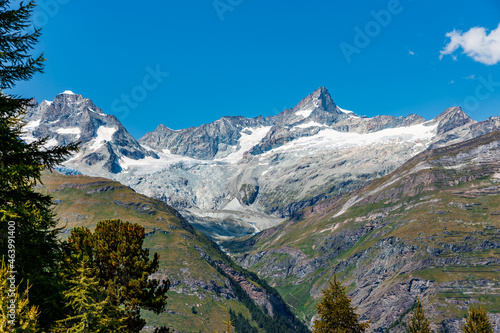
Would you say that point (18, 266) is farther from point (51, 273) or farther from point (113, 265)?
point (113, 265)

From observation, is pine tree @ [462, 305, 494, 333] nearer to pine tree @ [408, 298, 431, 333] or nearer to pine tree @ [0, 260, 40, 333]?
pine tree @ [408, 298, 431, 333]

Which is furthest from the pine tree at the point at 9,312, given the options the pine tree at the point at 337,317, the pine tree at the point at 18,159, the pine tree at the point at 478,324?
the pine tree at the point at 478,324

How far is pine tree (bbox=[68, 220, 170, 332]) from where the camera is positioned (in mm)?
30422

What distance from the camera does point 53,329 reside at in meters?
18.6

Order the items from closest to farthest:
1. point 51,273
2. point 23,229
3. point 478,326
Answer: point 23,229
point 51,273
point 478,326

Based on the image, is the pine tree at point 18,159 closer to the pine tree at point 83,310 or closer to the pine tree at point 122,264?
the pine tree at point 83,310

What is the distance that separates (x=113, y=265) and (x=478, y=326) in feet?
164

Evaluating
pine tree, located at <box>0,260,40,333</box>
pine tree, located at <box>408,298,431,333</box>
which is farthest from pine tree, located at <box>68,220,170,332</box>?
pine tree, located at <box>408,298,431,333</box>

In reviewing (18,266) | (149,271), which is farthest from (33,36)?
(149,271)

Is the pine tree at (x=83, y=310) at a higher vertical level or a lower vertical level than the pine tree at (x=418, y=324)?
lower

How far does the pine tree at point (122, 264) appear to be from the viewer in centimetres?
3042

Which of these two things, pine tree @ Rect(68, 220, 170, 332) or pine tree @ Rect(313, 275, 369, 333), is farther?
pine tree @ Rect(313, 275, 369, 333)

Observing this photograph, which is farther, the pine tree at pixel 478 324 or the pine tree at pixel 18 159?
the pine tree at pixel 478 324

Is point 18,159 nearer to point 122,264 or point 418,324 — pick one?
point 122,264
